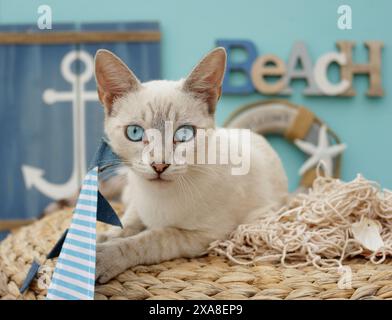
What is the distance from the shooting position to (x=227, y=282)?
78 cm

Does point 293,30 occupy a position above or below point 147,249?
above

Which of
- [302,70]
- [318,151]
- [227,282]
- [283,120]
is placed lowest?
[227,282]

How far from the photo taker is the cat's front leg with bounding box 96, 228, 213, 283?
2.57ft

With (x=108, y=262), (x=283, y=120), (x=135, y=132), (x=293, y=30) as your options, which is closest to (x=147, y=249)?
(x=108, y=262)

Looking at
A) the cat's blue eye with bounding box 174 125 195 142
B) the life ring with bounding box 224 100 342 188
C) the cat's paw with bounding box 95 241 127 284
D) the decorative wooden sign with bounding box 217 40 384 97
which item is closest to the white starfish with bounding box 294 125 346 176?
the life ring with bounding box 224 100 342 188

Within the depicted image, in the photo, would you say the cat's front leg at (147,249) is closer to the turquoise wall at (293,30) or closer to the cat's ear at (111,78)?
the cat's ear at (111,78)

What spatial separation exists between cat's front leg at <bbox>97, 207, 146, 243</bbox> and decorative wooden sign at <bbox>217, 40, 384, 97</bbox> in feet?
2.29

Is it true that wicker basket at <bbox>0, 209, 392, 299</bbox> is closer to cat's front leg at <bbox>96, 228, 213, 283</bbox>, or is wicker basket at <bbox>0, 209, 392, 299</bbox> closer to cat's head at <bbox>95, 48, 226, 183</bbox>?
cat's front leg at <bbox>96, 228, 213, 283</bbox>

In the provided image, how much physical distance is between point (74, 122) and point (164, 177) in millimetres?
1362

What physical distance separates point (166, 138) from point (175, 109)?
70mm

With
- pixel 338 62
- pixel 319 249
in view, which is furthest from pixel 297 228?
pixel 338 62

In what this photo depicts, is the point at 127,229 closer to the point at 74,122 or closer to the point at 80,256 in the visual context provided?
the point at 80,256

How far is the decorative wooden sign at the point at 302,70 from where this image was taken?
139 cm

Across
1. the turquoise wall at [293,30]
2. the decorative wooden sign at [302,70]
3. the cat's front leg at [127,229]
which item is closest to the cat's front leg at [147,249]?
the cat's front leg at [127,229]
